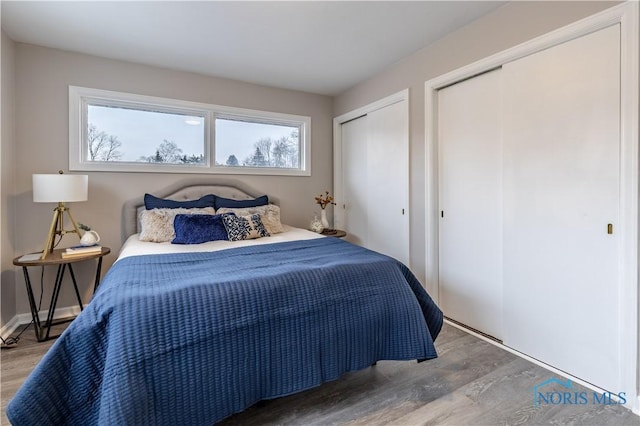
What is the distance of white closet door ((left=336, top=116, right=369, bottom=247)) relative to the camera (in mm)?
3764

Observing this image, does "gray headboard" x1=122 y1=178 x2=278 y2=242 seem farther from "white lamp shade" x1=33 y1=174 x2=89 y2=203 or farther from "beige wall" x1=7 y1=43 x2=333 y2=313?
"white lamp shade" x1=33 y1=174 x2=89 y2=203

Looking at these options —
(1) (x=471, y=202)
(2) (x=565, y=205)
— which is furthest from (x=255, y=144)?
(2) (x=565, y=205)

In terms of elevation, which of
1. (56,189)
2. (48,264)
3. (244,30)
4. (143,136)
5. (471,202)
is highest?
(244,30)

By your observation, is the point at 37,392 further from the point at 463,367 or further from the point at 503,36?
the point at 503,36

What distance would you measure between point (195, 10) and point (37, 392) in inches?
94.8

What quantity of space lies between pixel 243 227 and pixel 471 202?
201 cm

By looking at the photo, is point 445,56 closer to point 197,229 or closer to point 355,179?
point 355,179

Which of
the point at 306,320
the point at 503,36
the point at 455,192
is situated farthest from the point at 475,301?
the point at 503,36

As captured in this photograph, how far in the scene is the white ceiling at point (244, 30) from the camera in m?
2.16

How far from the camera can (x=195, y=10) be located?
2.19 m

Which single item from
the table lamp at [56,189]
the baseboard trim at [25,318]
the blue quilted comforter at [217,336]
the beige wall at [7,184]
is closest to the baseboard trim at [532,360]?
the blue quilted comforter at [217,336]

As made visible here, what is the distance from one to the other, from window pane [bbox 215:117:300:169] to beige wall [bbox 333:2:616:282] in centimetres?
105

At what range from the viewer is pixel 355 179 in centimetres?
392

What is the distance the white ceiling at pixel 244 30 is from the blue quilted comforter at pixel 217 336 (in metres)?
1.81
